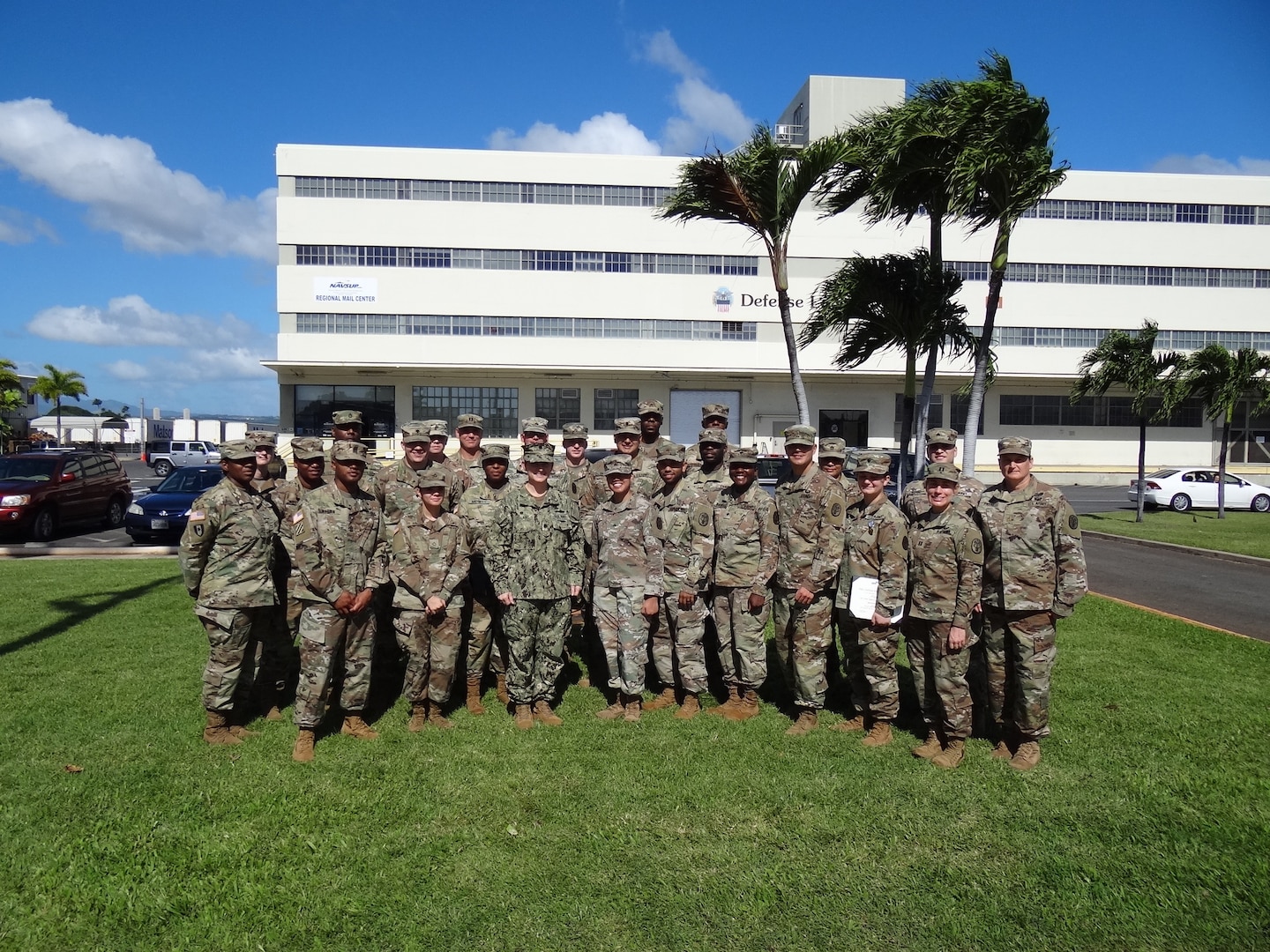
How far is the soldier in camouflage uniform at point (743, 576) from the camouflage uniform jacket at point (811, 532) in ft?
0.32

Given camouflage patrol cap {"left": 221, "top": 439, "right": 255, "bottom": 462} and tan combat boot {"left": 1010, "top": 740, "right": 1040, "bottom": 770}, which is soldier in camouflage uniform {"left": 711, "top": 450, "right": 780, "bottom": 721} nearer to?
tan combat boot {"left": 1010, "top": 740, "right": 1040, "bottom": 770}

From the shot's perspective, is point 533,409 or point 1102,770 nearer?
point 1102,770

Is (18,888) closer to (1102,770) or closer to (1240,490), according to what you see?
(1102,770)

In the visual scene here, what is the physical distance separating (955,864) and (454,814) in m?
2.65

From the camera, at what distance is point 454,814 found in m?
4.24

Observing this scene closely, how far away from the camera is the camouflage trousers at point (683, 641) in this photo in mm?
5820

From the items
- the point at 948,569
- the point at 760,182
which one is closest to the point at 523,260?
the point at 760,182

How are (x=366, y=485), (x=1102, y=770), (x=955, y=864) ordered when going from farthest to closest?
→ (x=366, y=485) < (x=1102, y=770) < (x=955, y=864)

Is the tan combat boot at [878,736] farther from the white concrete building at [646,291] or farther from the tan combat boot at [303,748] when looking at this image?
the white concrete building at [646,291]

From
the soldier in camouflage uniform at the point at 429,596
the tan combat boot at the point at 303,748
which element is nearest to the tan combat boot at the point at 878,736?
the soldier in camouflage uniform at the point at 429,596

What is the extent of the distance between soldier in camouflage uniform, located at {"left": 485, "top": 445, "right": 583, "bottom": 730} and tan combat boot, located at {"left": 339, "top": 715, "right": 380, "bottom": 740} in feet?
3.30

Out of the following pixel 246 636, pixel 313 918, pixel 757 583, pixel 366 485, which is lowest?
pixel 313 918

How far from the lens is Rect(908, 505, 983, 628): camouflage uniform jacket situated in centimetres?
484

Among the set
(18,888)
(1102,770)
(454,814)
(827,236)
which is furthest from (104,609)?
(827,236)
